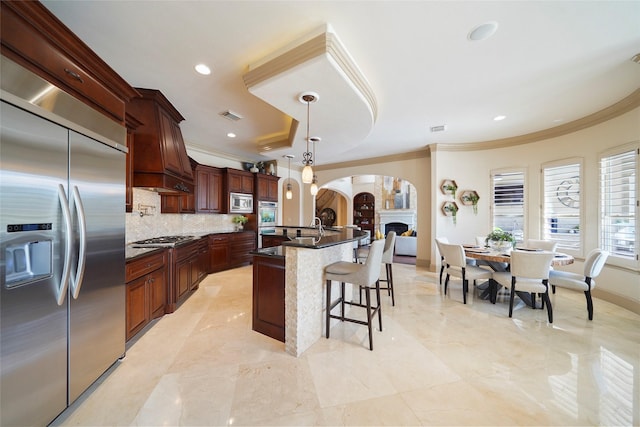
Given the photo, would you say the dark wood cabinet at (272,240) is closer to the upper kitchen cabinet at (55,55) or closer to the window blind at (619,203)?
the upper kitchen cabinet at (55,55)

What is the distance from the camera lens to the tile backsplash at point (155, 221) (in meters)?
3.37

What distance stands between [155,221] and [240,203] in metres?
1.97

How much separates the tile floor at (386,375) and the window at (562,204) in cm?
156

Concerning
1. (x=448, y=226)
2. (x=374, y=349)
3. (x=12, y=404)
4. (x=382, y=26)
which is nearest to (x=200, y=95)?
(x=382, y=26)

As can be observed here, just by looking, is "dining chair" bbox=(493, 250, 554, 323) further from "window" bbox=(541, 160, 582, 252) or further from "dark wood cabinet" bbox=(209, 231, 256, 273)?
"dark wood cabinet" bbox=(209, 231, 256, 273)

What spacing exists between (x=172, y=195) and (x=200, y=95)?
6.82ft

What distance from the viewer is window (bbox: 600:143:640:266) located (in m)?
Result: 3.10

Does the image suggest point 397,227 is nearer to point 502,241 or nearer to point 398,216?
point 398,216

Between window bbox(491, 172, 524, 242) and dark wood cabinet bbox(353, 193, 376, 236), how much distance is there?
6.73 m

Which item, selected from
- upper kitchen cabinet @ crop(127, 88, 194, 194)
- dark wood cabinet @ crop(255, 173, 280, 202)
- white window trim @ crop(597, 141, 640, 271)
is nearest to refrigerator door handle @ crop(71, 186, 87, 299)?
upper kitchen cabinet @ crop(127, 88, 194, 194)

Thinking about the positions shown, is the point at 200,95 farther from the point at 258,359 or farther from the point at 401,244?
the point at 401,244

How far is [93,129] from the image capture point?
5.34 ft

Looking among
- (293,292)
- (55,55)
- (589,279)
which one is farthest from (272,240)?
(589,279)

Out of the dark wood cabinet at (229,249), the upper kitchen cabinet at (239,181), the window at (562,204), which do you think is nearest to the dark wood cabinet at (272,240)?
the dark wood cabinet at (229,249)
